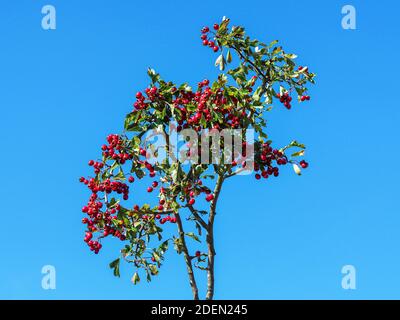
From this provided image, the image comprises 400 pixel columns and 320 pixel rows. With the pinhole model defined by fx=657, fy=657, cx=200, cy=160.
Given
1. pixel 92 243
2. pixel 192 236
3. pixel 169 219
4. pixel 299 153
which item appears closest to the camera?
pixel 92 243

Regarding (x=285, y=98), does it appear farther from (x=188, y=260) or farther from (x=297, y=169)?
(x=188, y=260)

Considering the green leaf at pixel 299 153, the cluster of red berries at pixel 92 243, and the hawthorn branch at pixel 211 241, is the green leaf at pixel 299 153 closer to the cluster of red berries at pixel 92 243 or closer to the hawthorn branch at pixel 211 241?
the hawthorn branch at pixel 211 241

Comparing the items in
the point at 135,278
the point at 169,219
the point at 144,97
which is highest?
the point at 144,97

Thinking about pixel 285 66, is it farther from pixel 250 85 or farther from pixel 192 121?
pixel 192 121

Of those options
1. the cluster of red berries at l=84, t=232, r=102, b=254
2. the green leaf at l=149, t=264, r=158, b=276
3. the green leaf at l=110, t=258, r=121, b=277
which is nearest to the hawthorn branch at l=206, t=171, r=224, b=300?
the green leaf at l=149, t=264, r=158, b=276

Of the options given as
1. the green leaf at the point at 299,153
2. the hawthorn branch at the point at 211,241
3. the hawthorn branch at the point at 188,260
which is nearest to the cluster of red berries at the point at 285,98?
the green leaf at the point at 299,153

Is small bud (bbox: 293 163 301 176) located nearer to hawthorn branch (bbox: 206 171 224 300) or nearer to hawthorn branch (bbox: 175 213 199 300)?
hawthorn branch (bbox: 206 171 224 300)

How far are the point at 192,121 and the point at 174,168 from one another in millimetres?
916

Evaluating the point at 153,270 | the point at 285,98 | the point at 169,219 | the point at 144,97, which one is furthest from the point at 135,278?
the point at 285,98

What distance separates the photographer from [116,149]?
12250mm

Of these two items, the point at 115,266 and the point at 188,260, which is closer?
the point at 115,266
